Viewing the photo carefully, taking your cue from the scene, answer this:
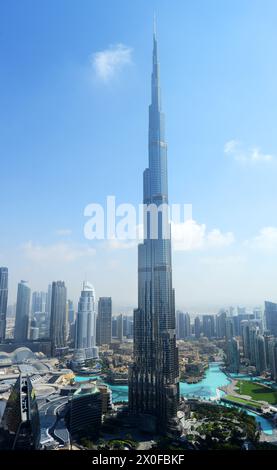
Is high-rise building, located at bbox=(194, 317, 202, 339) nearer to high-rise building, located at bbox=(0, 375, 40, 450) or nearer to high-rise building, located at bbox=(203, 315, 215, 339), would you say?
high-rise building, located at bbox=(203, 315, 215, 339)

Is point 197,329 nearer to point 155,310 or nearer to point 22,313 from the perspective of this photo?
point 22,313

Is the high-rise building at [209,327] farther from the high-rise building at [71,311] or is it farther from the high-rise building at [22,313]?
the high-rise building at [22,313]

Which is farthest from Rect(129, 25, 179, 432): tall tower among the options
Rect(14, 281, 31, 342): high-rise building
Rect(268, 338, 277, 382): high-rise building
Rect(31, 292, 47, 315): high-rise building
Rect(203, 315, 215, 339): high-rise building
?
Rect(31, 292, 47, 315): high-rise building

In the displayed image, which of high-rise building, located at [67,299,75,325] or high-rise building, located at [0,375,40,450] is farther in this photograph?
high-rise building, located at [67,299,75,325]

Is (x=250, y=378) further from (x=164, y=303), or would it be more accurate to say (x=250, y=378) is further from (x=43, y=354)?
(x=43, y=354)

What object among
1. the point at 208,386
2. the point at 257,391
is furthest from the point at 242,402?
the point at 208,386

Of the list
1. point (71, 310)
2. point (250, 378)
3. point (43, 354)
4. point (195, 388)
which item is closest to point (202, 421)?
point (195, 388)
